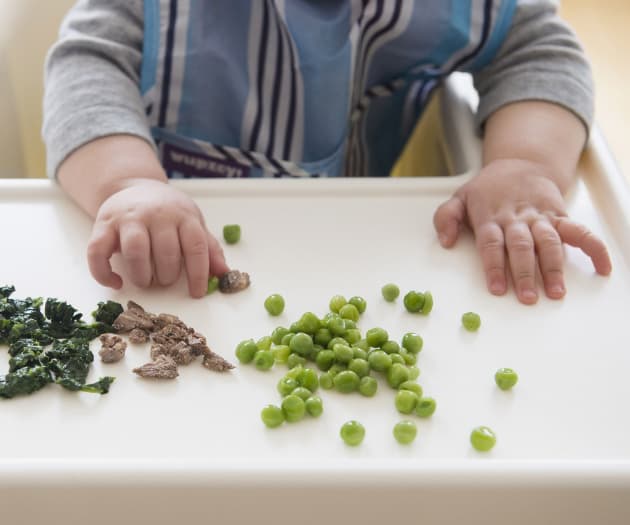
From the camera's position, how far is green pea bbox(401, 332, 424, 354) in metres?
0.59

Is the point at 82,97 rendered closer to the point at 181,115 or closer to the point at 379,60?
the point at 181,115

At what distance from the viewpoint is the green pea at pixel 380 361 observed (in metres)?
0.57

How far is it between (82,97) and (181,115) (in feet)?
0.47

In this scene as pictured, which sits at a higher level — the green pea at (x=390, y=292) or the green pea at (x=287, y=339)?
the green pea at (x=390, y=292)

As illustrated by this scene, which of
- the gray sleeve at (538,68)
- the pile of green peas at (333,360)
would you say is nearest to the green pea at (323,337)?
the pile of green peas at (333,360)

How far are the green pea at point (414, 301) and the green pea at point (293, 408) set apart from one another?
0.14 metres

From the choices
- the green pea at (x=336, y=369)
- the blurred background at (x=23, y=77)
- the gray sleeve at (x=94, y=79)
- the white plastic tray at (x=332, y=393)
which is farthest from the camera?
the blurred background at (x=23, y=77)

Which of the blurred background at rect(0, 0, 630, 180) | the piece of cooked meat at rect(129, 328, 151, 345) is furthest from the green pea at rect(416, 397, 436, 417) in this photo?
the blurred background at rect(0, 0, 630, 180)

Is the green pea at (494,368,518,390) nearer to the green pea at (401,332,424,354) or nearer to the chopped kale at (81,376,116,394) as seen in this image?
the green pea at (401,332,424,354)

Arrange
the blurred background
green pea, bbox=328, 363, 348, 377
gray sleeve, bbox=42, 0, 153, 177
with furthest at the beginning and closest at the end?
the blurred background
gray sleeve, bbox=42, 0, 153, 177
green pea, bbox=328, 363, 348, 377

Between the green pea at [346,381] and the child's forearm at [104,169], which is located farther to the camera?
the child's forearm at [104,169]

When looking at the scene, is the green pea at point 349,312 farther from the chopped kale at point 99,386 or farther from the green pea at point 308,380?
the chopped kale at point 99,386

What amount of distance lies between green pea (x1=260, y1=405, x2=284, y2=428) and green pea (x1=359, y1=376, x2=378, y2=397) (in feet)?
0.21

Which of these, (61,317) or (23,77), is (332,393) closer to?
(61,317)
